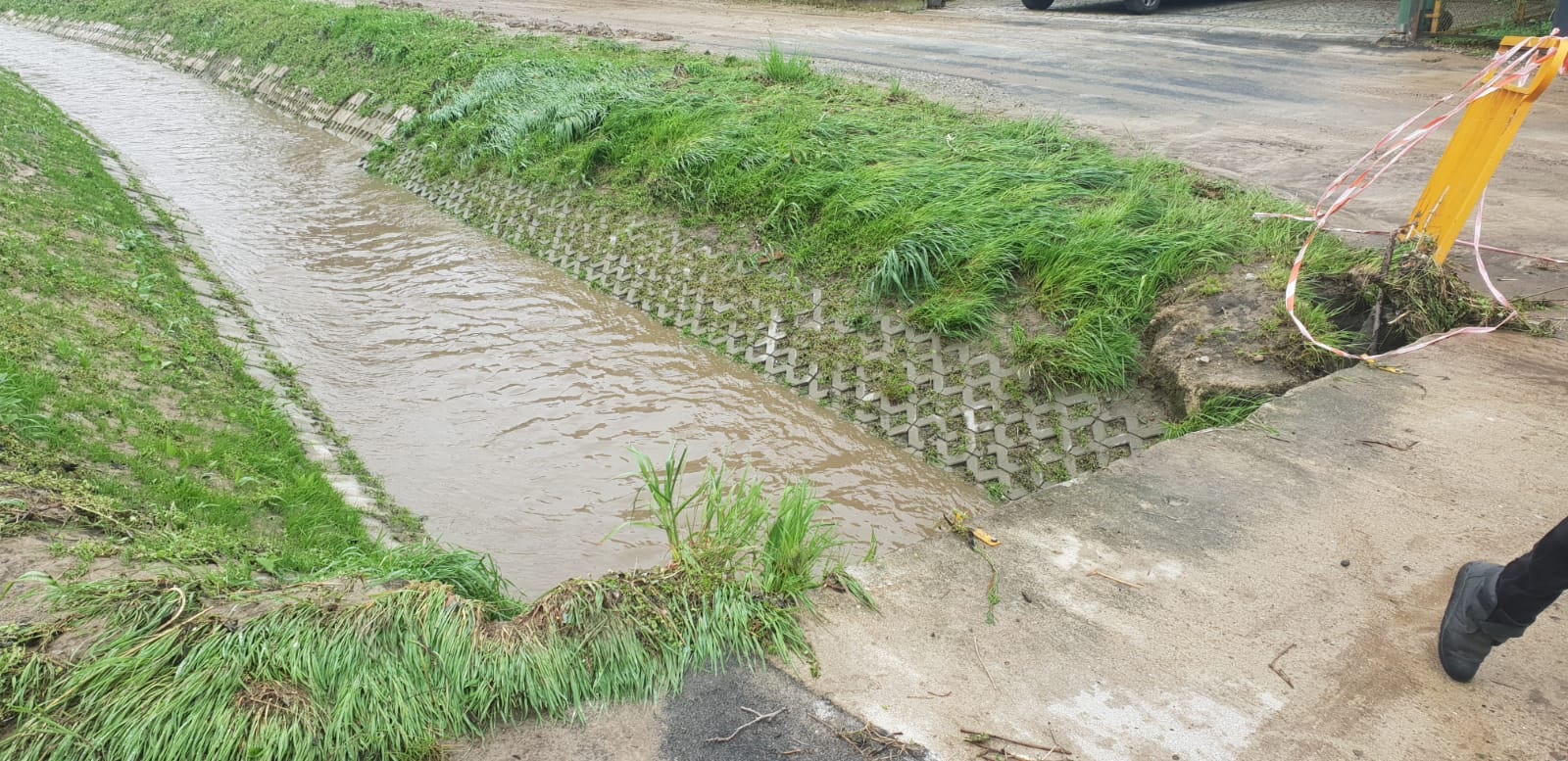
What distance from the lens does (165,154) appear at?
13.7m

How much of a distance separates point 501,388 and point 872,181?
357cm

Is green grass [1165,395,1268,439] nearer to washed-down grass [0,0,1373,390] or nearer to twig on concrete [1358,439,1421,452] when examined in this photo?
washed-down grass [0,0,1373,390]

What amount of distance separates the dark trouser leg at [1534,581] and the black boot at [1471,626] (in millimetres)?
34

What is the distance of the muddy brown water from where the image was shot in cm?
570

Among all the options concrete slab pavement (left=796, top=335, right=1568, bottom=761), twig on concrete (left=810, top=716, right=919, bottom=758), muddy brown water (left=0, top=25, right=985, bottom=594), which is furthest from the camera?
muddy brown water (left=0, top=25, right=985, bottom=594)

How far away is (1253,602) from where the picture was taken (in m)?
3.49

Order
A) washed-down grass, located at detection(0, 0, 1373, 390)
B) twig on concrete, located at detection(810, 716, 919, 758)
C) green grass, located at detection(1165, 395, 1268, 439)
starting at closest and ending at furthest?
1. twig on concrete, located at detection(810, 716, 919, 758)
2. green grass, located at detection(1165, 395, 1268, 439)
3. washed-down grass, located at detection(0, 0, 1373, 390)

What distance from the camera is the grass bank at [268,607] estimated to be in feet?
9.28

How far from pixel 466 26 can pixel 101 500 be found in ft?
46.3

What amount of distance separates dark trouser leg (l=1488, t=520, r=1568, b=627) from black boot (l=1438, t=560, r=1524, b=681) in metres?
0.03

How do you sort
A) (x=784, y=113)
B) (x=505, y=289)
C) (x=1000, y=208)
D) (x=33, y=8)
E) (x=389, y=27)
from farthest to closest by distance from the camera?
(x=33, y=8)
(x=389, y=27)
(x=784, y=113)
(x=505, y=289)
(x=1000, y=208)

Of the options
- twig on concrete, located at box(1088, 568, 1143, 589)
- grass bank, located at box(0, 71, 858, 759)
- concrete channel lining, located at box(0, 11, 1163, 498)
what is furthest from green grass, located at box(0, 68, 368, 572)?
twig on concrete, located at box(1088, 568, 1143, 589)

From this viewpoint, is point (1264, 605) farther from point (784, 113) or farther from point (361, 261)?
point (361, 261)

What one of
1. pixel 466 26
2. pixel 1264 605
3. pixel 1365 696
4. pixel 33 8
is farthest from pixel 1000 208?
pixel 33 8
